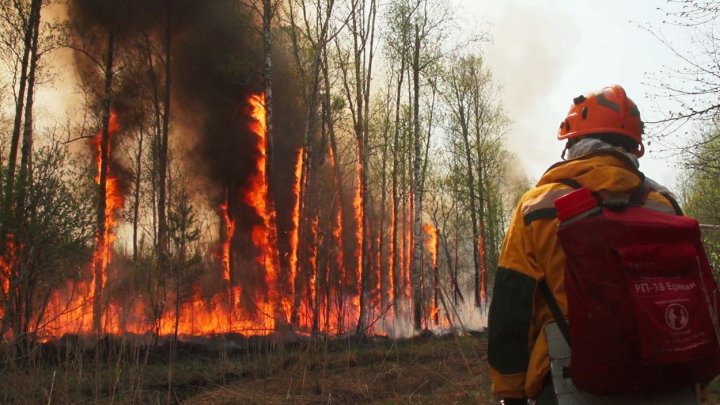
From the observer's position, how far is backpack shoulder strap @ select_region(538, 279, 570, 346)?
191 centimetres

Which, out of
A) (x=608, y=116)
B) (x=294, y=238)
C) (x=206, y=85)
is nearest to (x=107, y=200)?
(x=206, y=85)


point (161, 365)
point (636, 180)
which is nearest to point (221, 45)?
point (161, 365)

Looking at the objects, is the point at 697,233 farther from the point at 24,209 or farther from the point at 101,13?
the point at 101,13

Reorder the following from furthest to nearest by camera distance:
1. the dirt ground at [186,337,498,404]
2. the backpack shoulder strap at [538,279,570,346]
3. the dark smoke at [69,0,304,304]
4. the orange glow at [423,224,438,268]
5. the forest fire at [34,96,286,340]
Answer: the orange glow at [423,224,438,268]
the dark smoke at [69,0,304,304]
the forest fire at [34,96,286,340]
the dirt ground at [186,337,498,404]
the backpack shoulder strap at [538,279,570,346]

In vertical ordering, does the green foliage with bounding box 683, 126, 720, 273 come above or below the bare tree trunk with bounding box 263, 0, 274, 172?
below

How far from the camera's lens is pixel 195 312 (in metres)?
Answer: 18.4

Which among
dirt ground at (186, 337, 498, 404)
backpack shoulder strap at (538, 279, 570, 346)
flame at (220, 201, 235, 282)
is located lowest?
dirt ground at (186, 337, 498, 404)

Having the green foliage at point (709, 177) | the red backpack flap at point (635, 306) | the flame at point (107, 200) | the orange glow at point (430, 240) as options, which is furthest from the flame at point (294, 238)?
the red backpack flap at point (635, 306)

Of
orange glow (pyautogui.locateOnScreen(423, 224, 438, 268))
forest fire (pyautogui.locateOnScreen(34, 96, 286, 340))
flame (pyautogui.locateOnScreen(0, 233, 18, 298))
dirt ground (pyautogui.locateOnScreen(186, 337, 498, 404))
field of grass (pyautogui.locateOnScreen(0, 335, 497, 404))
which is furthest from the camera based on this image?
orange glow (pyautogui.locateOnScreen(423, 224, 438, 268))

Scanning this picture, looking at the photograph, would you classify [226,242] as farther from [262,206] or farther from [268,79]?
[268,79]

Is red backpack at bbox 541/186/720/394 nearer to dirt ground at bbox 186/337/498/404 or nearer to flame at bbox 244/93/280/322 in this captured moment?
dirt ground at bbox 186/337/498/404

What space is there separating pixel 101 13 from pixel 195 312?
9.98m

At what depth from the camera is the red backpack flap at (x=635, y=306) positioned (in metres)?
1.77

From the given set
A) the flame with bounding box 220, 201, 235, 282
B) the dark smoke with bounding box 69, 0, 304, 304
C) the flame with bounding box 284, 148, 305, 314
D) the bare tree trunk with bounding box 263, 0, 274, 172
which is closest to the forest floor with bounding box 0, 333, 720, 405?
the flame with bounding box 284, 148, 305, 314
